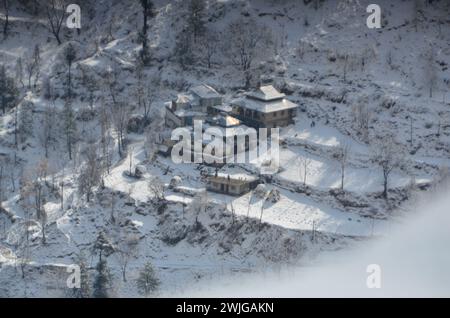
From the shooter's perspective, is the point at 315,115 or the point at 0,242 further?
the point at 315,115

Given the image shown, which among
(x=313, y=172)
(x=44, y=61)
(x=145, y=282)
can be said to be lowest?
(x=145, y=282)

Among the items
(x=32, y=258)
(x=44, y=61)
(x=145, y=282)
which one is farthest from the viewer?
(x=44, y=61)

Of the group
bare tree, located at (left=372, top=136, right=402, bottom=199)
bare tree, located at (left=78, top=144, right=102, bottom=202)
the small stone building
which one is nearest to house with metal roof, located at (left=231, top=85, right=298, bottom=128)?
the small stone building

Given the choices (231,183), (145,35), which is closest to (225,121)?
(231,183)

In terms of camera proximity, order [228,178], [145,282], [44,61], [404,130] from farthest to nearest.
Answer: [44,61] → [404,130] → [228,178] → [145,282]

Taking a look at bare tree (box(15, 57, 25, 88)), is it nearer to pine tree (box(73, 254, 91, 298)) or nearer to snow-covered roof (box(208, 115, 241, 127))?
snow-covered roof (box(208, 115, 241, 127))

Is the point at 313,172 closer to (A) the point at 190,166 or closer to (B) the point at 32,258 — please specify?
(A) the point at 190,166

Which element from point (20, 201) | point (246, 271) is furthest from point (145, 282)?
point (20, 201)

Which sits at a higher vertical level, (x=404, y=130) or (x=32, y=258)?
(x=404, y=130)
